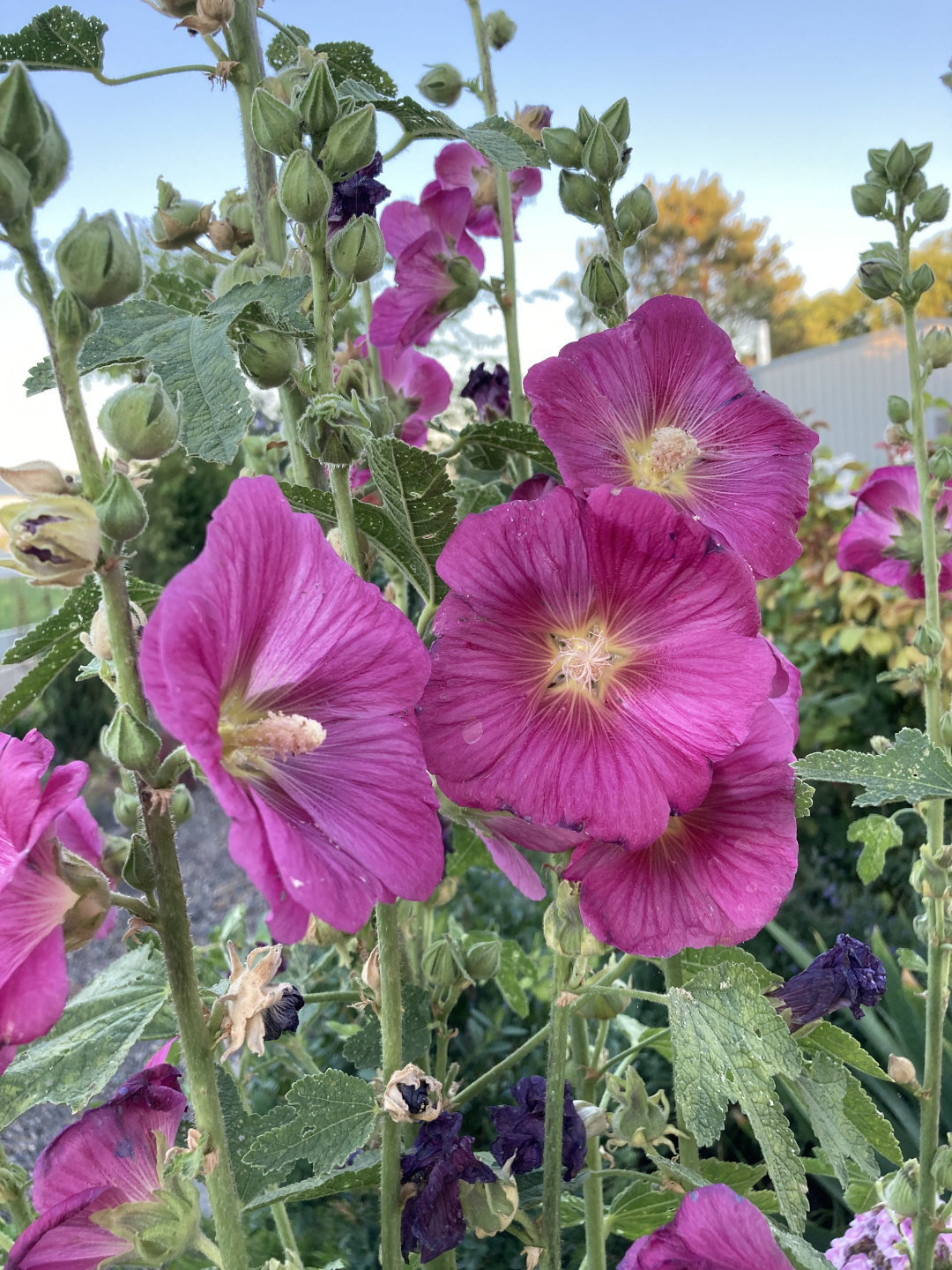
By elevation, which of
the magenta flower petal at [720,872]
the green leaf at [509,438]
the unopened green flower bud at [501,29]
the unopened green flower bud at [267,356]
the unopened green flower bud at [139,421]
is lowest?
the magenta flower petal at [720,872]

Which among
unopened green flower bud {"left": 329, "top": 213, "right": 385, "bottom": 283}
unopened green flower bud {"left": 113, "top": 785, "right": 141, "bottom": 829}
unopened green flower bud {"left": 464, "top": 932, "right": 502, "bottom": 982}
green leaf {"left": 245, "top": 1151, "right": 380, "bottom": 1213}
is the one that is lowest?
green leaf {"left": 245, "top": 1151, "right": 380, "bottom": 1213}

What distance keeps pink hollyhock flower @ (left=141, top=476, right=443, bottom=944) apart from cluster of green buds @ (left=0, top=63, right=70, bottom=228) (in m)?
0.13

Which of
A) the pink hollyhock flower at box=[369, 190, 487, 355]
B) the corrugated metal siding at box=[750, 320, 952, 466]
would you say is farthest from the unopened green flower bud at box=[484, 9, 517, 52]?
the corrugated metal siding at box=[750, 320, 952, 466]

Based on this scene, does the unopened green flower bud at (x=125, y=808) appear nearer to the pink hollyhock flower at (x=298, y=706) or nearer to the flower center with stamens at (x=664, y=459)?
the pink hollyhock flower at (x=298, y=706)

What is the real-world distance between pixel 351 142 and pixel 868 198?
64cm

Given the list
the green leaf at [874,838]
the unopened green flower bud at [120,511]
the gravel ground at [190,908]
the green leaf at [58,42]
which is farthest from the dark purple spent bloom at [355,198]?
the gravel ground at [190,908]

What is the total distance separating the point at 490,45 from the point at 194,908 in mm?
3355

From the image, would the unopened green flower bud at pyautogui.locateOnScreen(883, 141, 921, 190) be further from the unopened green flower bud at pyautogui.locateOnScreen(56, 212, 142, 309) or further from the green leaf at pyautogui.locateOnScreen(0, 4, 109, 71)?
the unopened green flower bud at pyautogui.locateOnScreen(56, 212, 142, 309)

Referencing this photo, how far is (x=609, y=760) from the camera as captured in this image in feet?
1.53

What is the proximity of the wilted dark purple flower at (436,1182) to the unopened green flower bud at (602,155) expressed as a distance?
0.56 meters

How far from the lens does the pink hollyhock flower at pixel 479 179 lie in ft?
2.77

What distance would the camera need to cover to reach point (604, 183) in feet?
2.06

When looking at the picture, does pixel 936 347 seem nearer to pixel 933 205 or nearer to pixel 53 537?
pixel 933 205

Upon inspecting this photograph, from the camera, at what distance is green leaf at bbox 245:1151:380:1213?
545 mm
